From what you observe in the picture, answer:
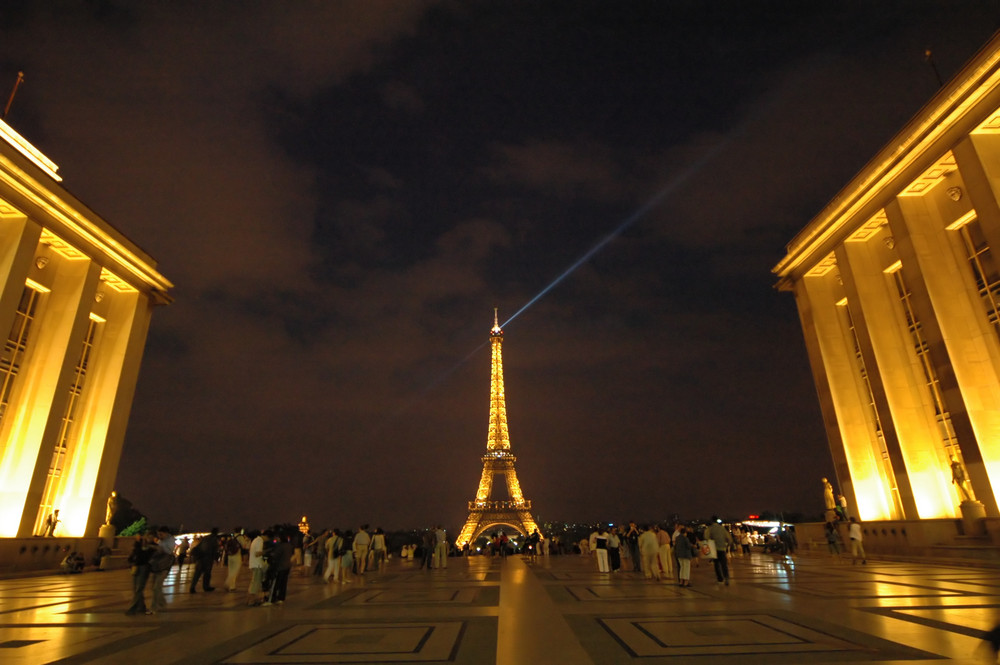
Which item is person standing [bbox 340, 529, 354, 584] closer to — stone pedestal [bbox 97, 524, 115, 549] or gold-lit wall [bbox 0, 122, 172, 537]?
gold-lit wall [bbox 0, 122, 172, 537]

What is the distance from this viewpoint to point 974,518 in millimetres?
21016

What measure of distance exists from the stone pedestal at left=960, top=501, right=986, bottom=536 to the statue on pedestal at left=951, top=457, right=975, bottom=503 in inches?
58.4

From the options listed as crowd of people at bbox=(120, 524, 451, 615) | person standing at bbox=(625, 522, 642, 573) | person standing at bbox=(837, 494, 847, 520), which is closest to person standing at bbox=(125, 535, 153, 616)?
crowd of people at bbox=(120, 524, 451, 615)

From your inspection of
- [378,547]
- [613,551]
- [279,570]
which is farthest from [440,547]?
[279,570]

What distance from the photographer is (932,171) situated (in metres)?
24.5

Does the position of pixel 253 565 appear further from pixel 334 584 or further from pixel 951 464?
pixel 951 464

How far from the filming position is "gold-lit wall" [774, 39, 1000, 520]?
71.0 feet

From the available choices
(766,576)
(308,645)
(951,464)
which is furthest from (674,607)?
(951,464)

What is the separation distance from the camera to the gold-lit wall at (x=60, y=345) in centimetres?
2398

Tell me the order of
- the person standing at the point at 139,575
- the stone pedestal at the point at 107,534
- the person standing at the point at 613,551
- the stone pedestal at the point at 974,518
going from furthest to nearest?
1. the stone pedestal at the point at 107,534
2. the stone pedestal at the point at 974,518
3. the person standing at the point at 613,551
4. the person standing at the point at 139,575

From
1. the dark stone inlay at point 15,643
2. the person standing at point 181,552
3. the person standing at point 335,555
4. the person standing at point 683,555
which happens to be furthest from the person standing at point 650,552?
the person standing at point 181,552

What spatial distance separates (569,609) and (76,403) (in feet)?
99.8

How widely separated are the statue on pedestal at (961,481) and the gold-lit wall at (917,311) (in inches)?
3.3

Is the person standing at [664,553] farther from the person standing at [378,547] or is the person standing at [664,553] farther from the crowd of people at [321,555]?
the person standing at [378,547]
